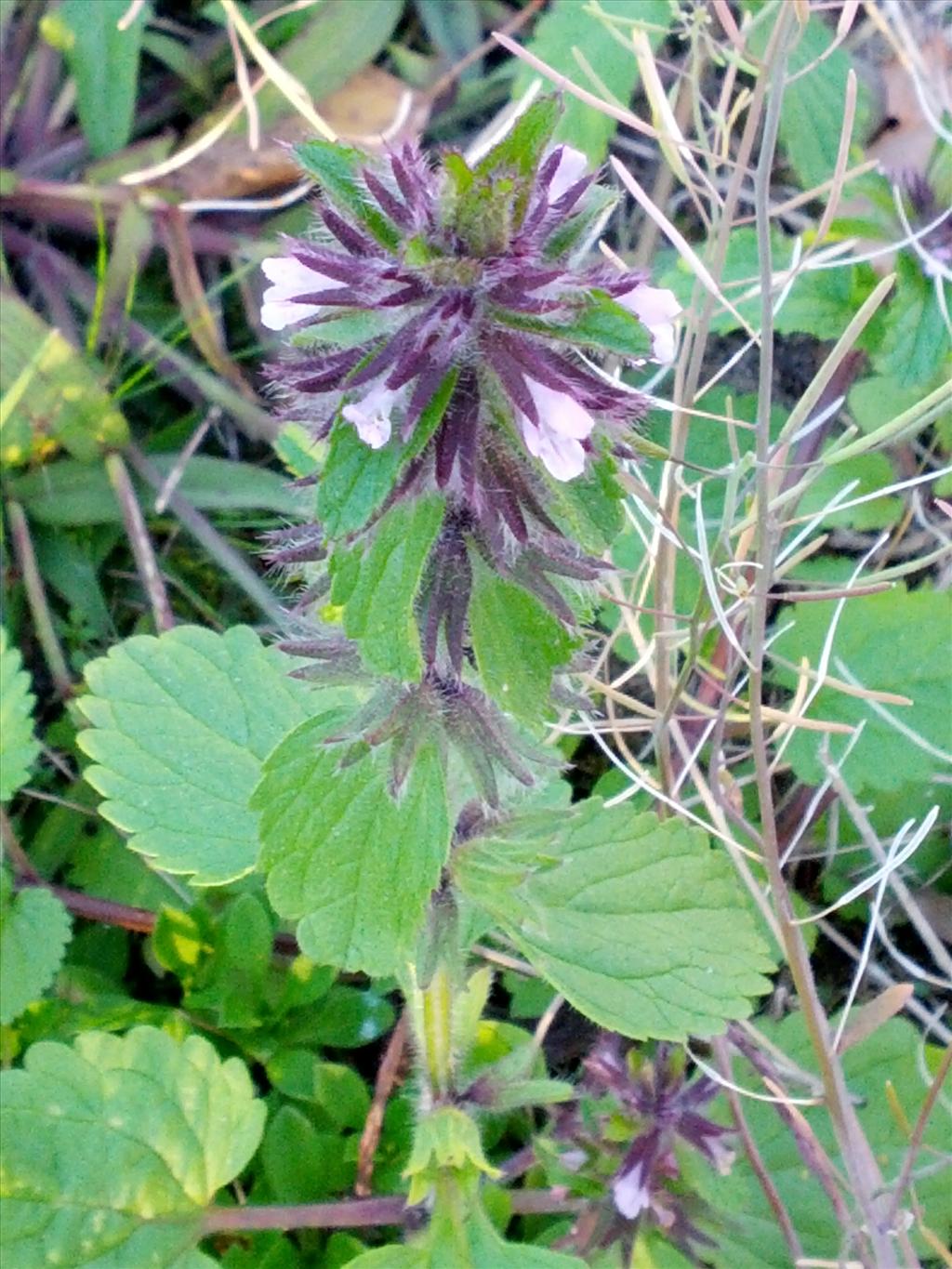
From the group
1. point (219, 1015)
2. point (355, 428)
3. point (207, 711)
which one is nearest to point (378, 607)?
point (355, 428)

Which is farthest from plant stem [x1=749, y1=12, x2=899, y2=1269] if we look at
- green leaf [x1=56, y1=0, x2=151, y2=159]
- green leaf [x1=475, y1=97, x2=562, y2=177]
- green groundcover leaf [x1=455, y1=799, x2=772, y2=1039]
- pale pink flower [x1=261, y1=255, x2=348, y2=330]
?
green leaf [x1=56, y1=0, x2=151, y2=159]

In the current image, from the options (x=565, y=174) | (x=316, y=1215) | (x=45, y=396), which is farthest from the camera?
(x=45, y=396)

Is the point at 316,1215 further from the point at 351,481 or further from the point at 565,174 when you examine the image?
the point at 565,174

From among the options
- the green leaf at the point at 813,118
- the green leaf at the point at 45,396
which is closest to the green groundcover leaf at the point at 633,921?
the green leaf at the point at 45,396

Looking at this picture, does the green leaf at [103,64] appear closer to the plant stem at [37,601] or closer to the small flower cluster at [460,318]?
the plant stem at [37,601]

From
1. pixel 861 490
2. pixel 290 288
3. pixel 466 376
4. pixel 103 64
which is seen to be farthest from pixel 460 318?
pixel 103 64
